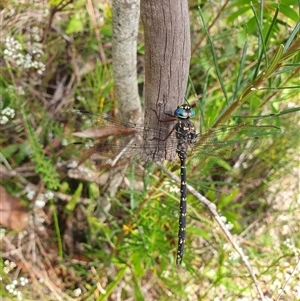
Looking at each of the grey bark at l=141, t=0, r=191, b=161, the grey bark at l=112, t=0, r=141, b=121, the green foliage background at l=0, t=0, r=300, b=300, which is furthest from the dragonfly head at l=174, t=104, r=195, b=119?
the green foliage background at l=0, t=0, r=300, b=300

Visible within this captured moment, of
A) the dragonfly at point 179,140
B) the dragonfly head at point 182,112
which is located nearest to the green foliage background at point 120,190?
the dragonfly at point 179,140

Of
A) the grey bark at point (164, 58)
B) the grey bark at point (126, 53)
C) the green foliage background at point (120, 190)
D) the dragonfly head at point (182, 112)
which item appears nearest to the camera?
the grey bark at point (164, 58)

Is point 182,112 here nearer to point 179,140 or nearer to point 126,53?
point 179,140

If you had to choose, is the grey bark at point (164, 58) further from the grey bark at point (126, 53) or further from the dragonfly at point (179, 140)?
the grey bark at point (126, 53)

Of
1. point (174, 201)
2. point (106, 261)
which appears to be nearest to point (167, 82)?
point (174, 201)

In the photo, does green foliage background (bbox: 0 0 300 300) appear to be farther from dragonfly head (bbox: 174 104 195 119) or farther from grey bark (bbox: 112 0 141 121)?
dragonfly head (bbox: 174 104 195 119)

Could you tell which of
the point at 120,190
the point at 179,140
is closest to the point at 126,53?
the point at 179,140

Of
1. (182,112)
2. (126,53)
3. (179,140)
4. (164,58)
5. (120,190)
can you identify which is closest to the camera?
(164,58)
